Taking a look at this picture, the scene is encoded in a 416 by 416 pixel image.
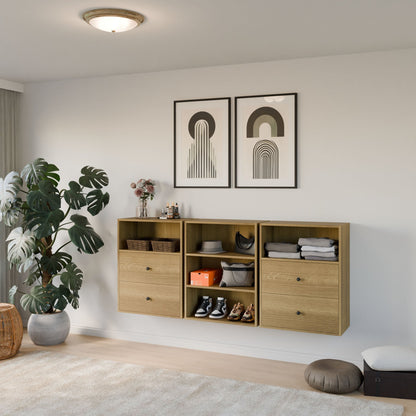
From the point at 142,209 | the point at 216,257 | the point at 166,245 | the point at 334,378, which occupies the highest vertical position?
the point at 142,209

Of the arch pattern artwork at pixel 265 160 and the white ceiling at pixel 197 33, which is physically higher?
the white ceiling at pixel 197 33

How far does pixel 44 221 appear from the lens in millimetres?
4383

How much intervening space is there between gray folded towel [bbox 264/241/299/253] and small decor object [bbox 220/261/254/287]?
0.75 feet

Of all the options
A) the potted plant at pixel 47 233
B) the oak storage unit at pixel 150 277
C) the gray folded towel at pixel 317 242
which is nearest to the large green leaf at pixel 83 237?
the potted plant at pixel 47 233

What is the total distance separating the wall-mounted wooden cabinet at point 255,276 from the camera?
12.5 ft

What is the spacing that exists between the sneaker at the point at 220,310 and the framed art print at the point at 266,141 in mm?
976

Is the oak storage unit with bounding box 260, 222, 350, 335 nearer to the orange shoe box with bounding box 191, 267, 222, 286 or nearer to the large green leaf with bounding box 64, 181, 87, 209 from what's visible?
the orange shoe box with bounding box 191, 267, 222, 286

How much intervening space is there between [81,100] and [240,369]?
2894 mm

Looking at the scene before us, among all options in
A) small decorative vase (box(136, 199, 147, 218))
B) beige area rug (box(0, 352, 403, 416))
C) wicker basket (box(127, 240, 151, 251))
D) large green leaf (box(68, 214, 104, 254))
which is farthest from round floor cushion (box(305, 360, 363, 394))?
large green leaf (box(68, 214, 104, 254))

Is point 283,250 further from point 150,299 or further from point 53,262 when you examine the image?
point 53,262

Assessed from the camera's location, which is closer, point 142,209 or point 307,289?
point 307,289

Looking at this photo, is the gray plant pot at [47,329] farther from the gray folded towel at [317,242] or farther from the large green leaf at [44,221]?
the gray folded towel at [317,242]

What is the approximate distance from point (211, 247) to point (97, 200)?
45.1 inches

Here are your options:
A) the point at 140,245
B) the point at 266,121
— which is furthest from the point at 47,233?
the point at 266,121
